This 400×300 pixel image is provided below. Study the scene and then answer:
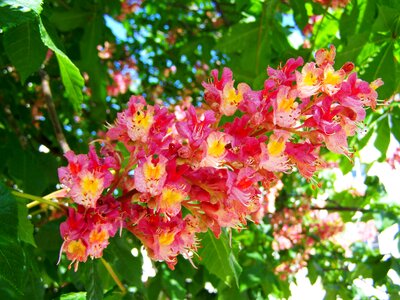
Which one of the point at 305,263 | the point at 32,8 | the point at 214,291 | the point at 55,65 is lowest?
the point at 305,263

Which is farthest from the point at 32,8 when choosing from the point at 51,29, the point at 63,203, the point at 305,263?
the point at 305,263

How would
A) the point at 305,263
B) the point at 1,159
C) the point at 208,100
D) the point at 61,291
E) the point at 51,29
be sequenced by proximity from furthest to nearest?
the point at 305,263
the point at 1,159
the point at 61,291
the point at 51,29
the point at 208,100

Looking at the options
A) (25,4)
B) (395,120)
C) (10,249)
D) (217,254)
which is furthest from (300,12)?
(10,249)

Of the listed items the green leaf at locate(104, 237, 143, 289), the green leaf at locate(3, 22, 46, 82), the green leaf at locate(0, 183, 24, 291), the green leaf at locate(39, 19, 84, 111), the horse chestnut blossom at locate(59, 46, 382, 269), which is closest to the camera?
the green leaf at locate(0, 183, 24, 291)

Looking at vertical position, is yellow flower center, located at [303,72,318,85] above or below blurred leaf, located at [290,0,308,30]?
above

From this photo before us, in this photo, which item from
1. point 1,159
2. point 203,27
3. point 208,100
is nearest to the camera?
point 208,100

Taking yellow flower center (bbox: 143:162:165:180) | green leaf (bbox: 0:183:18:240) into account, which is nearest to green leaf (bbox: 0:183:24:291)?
green leaf (bbox: 0:183:18:240)

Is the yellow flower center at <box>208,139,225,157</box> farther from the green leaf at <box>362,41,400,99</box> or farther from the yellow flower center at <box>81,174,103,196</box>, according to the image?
the green leaf at <box>362,41,400,99</box>

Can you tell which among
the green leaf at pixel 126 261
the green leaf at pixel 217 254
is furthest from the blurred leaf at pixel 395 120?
the green leaf at pixel 126 261

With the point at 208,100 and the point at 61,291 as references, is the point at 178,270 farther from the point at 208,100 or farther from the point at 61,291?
the point at 208,100
